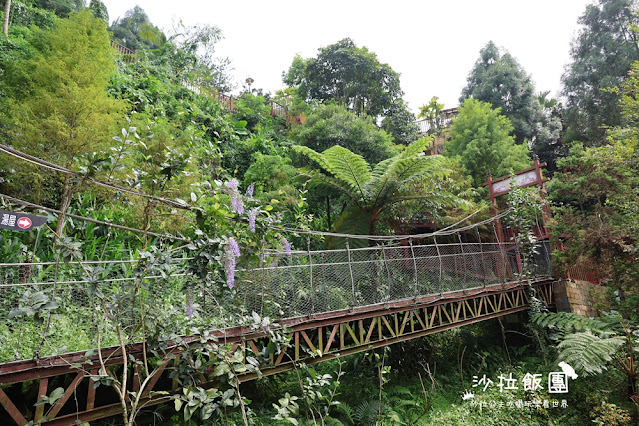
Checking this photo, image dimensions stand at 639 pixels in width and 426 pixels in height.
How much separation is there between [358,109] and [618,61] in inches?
389

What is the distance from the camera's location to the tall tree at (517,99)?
1630 centimetres

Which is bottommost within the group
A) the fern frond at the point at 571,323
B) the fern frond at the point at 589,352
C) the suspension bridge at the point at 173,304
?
the fern frond at the point at 589,352

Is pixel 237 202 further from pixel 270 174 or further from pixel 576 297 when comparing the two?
pixel 576 297

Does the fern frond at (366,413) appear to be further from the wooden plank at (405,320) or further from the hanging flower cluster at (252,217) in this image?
the hanging flower cluster at (252,217)

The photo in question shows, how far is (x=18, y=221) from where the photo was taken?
2.51m

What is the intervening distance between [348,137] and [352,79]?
161 inches

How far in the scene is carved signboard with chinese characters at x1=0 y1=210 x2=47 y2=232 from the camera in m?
2.47

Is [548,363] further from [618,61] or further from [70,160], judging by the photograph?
[618,61]

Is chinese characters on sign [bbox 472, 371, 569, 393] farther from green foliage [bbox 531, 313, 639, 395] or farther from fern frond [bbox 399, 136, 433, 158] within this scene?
fern frond [bbox 399, 136, 433, 158]

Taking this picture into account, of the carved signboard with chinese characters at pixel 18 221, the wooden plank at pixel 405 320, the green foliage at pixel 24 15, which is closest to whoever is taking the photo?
the carved signboard with chinese characters at pixel 18 221

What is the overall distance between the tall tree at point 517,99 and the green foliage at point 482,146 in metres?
3.55

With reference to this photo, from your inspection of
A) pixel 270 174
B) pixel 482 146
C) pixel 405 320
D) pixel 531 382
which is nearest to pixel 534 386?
pixel 531 382

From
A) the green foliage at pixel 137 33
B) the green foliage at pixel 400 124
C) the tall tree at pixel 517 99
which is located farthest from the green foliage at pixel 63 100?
the tall tree at pixel 517 99

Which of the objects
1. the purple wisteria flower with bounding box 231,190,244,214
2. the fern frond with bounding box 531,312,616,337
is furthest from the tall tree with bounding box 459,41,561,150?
the purple wisteria flower with bounding box 231,190,244,214
